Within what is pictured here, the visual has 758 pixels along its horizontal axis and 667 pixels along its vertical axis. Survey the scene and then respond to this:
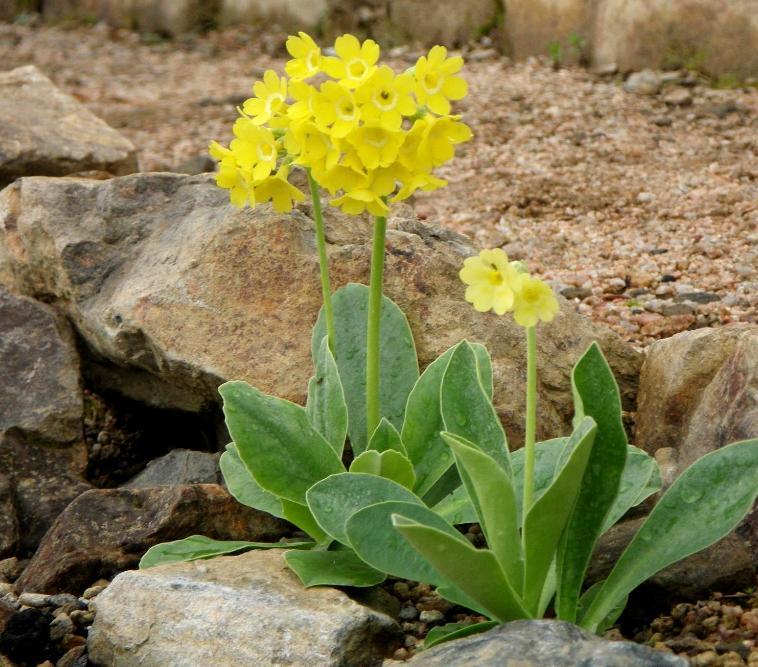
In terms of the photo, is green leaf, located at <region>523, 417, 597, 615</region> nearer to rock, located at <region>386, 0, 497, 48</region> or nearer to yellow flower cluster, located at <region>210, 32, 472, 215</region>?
yellow flower cluster, located at <region>210, 32, 472, 215</region>

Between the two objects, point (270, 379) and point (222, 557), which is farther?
point (270, 379)

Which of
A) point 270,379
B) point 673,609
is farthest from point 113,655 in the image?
point 673,609

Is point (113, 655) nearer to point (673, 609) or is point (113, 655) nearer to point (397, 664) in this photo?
point (397, 664)

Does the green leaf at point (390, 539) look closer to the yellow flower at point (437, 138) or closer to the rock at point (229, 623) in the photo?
the rock at point (229, 623)

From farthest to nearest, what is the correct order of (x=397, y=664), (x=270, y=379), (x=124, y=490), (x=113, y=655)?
1. (x=270, y=379)
2. (x=124, y=490)
3. (x=113, y=655)
4. (x=397, y=664)

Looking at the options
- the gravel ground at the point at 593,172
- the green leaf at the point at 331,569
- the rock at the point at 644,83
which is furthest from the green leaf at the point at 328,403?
the rock at the point at 644,83

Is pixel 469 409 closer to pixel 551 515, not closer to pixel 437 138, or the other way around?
pixel 551 515

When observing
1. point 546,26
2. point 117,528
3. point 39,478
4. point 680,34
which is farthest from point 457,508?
point 546,26
